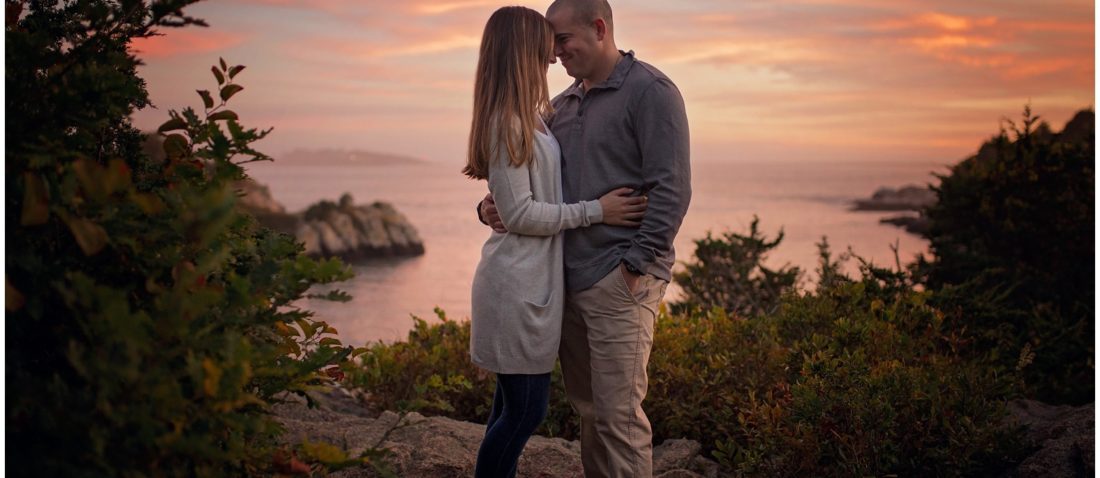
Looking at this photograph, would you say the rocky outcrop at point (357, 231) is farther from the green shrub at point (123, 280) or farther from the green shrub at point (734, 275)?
the green shrub at point (123, 280)

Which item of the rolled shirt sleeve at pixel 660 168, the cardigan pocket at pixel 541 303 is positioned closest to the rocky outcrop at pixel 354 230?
the cardigan pocket at pixel 541 303

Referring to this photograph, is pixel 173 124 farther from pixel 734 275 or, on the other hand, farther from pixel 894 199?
pixel 894 199

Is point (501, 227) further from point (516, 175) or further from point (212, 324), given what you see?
point (212, 324)

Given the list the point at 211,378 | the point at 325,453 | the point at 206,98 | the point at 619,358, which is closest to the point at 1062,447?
the point at 619,358

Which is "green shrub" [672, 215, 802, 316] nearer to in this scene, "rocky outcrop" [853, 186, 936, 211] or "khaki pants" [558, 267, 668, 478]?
"khaki pants" [558, 267, 668, 478]

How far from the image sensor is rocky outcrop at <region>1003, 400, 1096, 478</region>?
346 cm

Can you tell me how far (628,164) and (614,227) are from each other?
0.24 meters

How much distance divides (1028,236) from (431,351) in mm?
4569

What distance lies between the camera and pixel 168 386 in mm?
1783

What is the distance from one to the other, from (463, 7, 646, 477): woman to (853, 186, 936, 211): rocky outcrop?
15.3m

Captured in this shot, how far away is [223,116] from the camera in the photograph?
7.73 ft

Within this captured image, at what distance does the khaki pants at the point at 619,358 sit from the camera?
3123mm

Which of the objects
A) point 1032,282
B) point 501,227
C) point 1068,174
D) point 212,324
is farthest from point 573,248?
point 1068,174

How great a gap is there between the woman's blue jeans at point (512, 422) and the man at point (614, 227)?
23 cm
